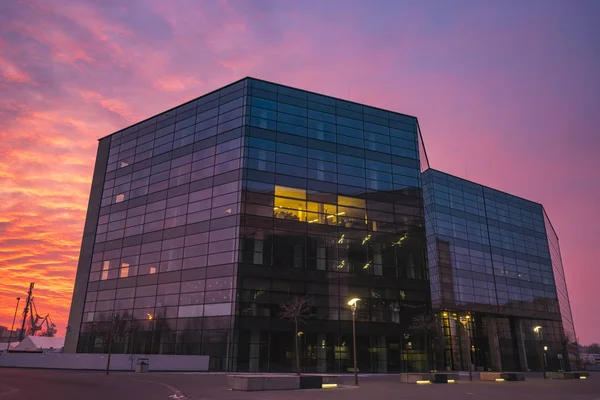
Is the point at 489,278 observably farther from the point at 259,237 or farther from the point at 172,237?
the point at 172,237

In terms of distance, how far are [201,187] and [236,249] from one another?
10.7 m

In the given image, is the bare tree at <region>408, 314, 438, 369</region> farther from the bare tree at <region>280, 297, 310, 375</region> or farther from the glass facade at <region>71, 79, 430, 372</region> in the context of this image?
the bare tree at <region>280, 297, 310, 375</region>

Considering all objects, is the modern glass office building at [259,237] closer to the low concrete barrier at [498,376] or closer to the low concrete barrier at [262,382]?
the low concrete barrier at [498,376]

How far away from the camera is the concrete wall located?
149 feet

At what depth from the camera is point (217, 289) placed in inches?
1935

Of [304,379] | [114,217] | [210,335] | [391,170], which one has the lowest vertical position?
[304,379]

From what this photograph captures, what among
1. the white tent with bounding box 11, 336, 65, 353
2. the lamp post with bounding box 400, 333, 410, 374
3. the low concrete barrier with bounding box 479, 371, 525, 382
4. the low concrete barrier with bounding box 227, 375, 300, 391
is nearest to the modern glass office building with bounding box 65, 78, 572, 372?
the lamp post with bounding box 400, 333, 410, 374

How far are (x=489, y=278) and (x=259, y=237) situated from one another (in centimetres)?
4841

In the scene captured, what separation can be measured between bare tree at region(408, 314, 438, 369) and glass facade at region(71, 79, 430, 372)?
1.04 m

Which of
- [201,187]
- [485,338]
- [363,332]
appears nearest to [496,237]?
[485,338]

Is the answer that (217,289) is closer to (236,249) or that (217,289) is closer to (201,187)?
(236,249)

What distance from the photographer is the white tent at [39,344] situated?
95.2 m

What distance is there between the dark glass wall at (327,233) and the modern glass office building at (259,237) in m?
0.16

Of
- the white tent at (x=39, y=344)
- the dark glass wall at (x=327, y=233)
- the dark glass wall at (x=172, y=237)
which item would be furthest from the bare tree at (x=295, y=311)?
the white tent at (x=39, y=344)
